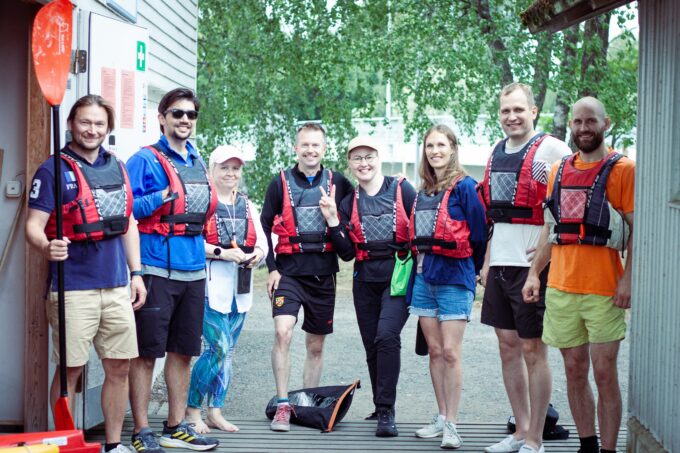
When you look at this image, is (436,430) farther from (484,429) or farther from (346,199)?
(346,199)

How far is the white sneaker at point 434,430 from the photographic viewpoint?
257 inches

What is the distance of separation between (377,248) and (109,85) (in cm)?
203

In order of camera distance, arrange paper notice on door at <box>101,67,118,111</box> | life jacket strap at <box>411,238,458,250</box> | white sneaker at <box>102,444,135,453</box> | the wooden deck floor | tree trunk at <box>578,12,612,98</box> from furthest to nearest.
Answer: tree trunk at <box>578,12,612,98</box> < paper notice on door at <box>101,67,118,111</box> < life jacket strap at <box>411,238,458,250</box> < the wooden deck floor < white sneaker at <box>102,444,135,453</box>

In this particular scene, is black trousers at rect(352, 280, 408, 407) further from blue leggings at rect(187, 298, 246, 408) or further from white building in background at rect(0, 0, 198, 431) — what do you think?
white building in background at rect(0, 0, 198, 431)

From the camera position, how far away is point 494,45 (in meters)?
14.4

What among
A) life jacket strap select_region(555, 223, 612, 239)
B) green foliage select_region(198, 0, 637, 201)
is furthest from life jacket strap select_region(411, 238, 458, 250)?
green foliage select_region(198, 0, 637, 201)

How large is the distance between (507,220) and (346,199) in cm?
128

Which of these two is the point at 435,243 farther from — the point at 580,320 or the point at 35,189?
the point at 35,189

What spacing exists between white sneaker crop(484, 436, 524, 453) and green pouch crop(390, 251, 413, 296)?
1.13 m

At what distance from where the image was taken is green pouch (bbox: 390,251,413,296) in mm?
6625

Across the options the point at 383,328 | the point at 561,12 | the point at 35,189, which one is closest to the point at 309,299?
the point at 383,328

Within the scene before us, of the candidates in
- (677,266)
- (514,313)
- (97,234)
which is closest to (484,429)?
(514,313)

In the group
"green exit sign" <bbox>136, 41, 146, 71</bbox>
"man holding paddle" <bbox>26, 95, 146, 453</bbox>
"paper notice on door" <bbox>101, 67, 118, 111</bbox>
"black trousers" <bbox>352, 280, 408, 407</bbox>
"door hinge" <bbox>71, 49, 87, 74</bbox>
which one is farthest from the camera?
"green exit sign" <bbox>136, 41, 146, 71</bbox>

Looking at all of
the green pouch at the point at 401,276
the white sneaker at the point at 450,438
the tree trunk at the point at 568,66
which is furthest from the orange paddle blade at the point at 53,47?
the tree trunk at the point at 568,66
